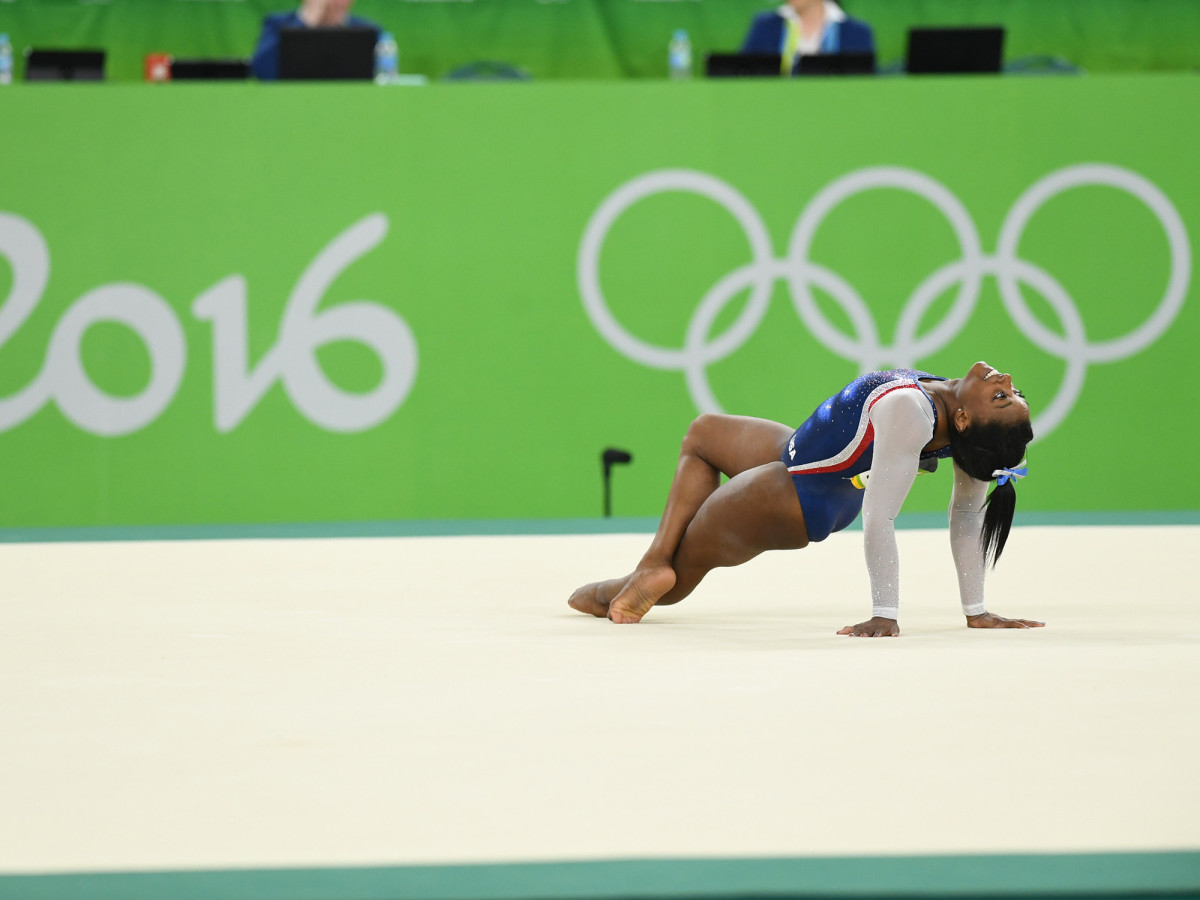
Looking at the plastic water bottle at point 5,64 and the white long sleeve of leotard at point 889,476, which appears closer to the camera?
the white long sleeve of leotard at point 889,476

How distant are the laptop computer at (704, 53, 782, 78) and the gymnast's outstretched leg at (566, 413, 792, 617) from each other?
345 centimetres

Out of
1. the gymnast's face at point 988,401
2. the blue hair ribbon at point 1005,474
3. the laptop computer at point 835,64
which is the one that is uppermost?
the laptop computer at point 835,64

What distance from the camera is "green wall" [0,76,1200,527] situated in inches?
236

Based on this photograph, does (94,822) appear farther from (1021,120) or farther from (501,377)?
(1021,120)

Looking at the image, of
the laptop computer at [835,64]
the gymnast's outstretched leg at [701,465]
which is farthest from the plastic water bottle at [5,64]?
the gymnast's outstretched leg at [701,465]

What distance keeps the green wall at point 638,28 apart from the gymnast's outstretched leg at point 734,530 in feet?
19.3

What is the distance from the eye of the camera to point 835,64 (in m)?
6.26

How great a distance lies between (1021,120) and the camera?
6.08m

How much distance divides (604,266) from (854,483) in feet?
10.6

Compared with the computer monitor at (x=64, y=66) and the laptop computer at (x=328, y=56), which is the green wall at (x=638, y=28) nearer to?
the computer monitor at (x=64, y=66)

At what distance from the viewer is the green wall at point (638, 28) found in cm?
839

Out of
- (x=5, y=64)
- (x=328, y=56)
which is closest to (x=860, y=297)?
(x=328, y=56)

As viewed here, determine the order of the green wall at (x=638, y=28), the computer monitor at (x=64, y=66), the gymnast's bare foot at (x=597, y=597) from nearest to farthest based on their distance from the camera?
the gymnast's bare foot at (x=597, y=597)
the computer monitor at (x=64, y=66)
the green wall at (x=638, y=28)

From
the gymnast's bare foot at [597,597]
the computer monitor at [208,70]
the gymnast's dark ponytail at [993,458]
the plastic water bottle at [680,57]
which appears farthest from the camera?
the plastic water bottle at [680,57]
